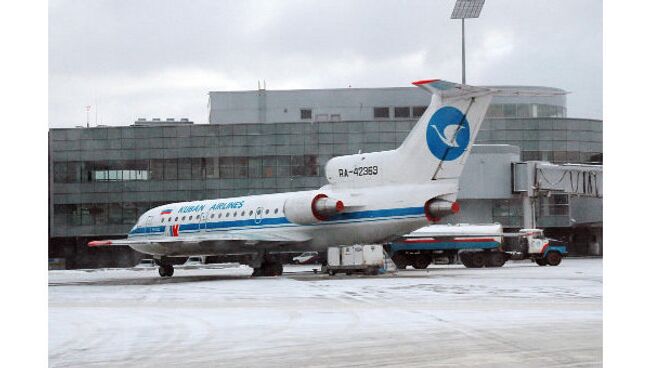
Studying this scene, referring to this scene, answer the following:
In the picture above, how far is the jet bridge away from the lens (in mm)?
60250

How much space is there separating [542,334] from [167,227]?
33.0 meters

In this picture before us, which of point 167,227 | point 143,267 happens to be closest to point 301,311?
point 167,227

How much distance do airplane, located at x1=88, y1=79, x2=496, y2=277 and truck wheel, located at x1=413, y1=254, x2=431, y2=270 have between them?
1396cm

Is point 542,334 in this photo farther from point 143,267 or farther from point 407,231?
point 143,267

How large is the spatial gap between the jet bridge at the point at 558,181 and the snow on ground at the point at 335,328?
116ft

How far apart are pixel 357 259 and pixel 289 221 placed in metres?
3.69

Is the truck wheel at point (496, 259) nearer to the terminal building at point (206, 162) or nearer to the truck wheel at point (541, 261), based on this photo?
the truck wheel at point (541, 261)

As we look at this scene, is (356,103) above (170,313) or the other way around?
above

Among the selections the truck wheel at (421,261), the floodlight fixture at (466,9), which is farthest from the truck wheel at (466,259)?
the floodlight fixture at (466,9)

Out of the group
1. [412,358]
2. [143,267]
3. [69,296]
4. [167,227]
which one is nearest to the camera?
[412,358]

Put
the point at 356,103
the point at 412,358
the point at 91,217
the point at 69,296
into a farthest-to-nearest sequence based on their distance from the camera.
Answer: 1. the point at 356,103
2. the point at 91,217
3. the point at 69,296
4. the point at 412,358

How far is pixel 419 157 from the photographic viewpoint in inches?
1410

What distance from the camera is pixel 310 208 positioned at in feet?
125

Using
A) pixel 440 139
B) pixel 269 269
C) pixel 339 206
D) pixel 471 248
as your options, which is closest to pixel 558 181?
pixel 471 248
